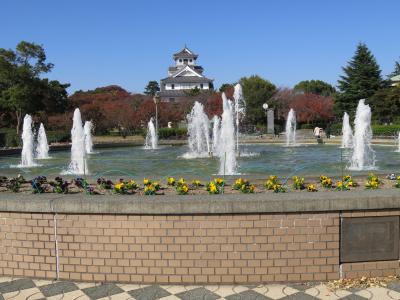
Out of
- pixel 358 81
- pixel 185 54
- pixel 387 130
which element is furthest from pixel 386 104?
pixel 185 54

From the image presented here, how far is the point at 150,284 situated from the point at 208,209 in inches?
41.1

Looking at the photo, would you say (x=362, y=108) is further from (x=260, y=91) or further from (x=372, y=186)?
(x=260, y=91)

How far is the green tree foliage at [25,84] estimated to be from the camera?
34.2 meters

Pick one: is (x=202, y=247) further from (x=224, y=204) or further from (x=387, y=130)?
(x=387, y=130)

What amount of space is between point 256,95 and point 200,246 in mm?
57104

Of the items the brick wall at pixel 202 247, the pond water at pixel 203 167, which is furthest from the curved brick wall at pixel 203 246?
the pond water at pixel 203 167

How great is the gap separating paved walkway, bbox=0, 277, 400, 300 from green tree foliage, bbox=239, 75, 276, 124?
54679 mm

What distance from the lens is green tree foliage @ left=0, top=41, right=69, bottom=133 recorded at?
34188 millimetres

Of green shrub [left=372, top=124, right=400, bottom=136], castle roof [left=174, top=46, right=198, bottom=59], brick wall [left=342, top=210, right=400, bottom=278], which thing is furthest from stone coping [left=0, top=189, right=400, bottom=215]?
castle roof [left=174, top=46, right=198, bottom=59]

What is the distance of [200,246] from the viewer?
15.3 feet

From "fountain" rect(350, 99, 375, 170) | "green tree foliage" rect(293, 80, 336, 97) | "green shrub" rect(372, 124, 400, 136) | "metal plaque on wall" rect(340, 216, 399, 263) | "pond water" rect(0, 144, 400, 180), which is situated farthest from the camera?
"green tree foliage" rect(293, 80, 336, 97)

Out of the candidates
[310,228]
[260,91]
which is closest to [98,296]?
[310,228]

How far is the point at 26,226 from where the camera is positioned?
4.87m

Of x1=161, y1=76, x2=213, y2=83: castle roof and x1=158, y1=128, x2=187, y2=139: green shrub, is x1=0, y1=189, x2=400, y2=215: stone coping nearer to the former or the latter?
x1=158, y1=128, x2=187, y2=139: green shrub
